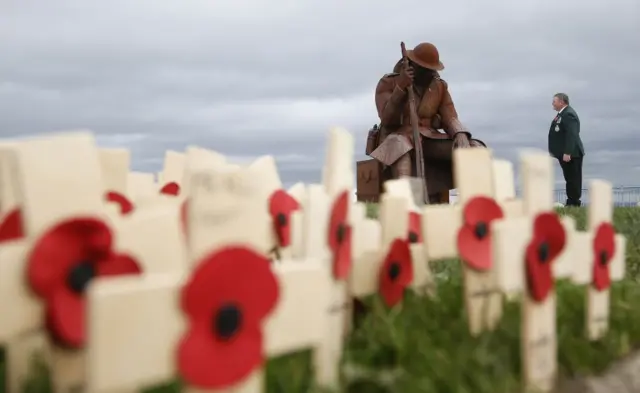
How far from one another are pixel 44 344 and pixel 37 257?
1.48 feet

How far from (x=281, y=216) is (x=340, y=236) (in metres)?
0.51

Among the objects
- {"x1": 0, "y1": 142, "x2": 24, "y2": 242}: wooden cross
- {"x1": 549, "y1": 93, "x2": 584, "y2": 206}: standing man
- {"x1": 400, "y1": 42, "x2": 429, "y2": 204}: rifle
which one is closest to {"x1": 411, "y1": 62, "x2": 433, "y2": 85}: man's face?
{"x1": 400, "y1": 42, "x2": 429, "y2": 204}: rifle

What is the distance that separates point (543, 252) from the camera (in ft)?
5.44

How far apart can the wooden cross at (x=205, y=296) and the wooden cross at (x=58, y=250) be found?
18 centimetres

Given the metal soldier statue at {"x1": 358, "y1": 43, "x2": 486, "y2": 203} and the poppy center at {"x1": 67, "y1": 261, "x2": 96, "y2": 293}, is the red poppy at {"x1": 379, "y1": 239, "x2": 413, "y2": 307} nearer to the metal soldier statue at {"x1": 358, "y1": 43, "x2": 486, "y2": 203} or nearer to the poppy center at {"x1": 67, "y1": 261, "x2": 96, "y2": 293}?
→ the poppy center at {"x1": 67, "y1": 261, "x2": 96, "y2": 293}

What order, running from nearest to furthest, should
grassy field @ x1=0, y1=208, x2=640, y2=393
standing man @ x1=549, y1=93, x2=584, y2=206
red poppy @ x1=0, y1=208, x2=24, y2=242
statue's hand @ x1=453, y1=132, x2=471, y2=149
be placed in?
1. red poppy @ x1=0, y1=208, x2=24, y2=242
2. grassy field @ x1=0, y1=208, x2=640, y2=393
3. statue's hand @ x1=453, y1=132, x2=471, y2=149
4. standing man @ x1=549, y1=93, x2=584, y2=206

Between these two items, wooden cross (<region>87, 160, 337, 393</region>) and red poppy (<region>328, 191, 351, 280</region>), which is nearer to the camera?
wooden cross (<region>87, 160, 337, 393</region>)

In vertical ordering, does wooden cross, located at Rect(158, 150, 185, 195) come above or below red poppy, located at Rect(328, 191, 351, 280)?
above

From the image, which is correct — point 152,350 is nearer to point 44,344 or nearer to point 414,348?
point 44,344

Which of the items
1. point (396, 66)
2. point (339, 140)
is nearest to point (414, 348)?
point (339, 140)

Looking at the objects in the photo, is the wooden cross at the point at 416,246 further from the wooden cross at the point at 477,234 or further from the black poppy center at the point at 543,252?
the black poppy center at the point at 543,252

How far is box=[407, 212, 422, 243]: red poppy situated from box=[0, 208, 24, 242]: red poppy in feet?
3.71

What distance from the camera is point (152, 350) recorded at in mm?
1069

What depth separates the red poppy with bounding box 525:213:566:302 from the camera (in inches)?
63.5
